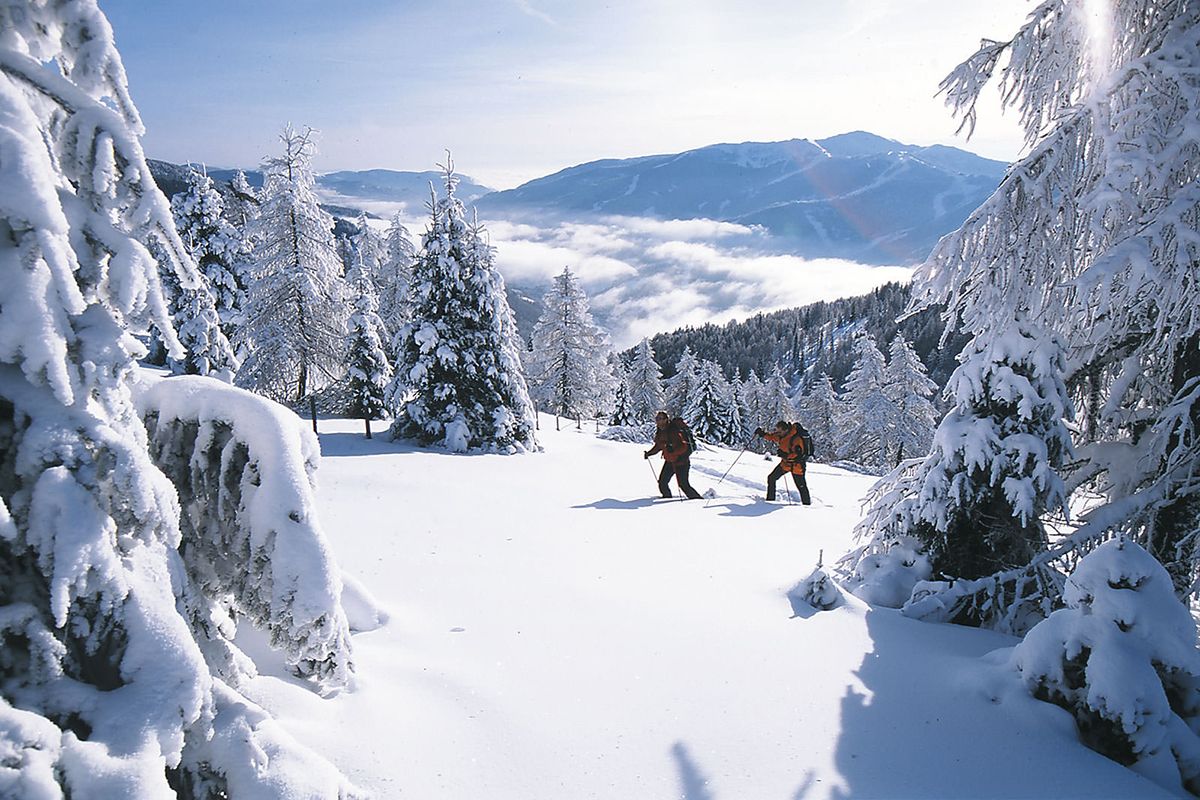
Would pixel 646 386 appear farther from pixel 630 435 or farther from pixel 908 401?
pixel 630 435

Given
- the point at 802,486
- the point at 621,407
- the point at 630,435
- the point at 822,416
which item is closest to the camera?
the point at 802,486

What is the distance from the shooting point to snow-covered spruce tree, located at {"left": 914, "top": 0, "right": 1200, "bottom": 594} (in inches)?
167

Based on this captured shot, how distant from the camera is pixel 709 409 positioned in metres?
46.7

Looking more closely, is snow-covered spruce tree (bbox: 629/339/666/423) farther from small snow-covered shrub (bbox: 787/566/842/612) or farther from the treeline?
small snow-covered shrub (bbox: 787/566/842/612)

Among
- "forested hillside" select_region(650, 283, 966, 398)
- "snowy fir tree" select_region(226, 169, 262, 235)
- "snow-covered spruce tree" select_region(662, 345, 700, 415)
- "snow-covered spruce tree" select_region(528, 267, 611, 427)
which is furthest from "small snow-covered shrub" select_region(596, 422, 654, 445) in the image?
"forested hillside" select_region(650, 283, 966, 398)

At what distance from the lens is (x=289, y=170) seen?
78.2 ft

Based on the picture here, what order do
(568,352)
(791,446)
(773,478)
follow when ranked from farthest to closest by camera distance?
(568,352), (773,478), (791,446)

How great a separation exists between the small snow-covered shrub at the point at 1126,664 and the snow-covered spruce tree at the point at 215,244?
2757cm

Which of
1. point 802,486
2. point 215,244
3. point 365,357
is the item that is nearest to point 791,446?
point 802,486

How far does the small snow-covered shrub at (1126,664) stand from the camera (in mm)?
3916

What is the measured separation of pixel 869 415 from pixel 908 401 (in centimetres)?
267

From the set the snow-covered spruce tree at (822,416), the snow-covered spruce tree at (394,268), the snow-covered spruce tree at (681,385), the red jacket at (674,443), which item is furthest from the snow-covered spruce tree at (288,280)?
the snow-covered spruce tree at (822,416)

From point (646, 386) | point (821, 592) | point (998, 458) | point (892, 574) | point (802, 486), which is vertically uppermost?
point (998, 458)

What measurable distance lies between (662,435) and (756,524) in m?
2.96
